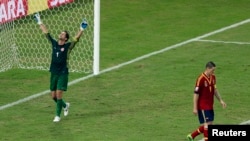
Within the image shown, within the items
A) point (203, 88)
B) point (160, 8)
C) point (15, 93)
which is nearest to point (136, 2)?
point (160, 8)

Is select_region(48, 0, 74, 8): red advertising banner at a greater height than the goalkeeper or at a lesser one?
greater

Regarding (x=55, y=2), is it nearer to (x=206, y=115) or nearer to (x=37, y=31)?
(x=37, y=31)

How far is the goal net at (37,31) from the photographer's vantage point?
25469 mm

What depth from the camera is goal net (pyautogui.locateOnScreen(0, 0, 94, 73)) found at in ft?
83.6

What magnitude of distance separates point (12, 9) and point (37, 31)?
2380mm

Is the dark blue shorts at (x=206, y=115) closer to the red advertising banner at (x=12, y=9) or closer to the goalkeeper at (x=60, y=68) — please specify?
the goalkeeper at (x=60, y=68)

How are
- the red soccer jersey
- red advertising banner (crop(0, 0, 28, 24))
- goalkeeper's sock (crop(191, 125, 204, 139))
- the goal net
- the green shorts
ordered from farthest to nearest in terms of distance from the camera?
the goal net → red advertising banner (crop(0, 0, 28, 24)) → the green shorts → goalkeeper's sock (crop(191, 125, 204, 139)) → the red soccer jersey

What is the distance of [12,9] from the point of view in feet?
84.0

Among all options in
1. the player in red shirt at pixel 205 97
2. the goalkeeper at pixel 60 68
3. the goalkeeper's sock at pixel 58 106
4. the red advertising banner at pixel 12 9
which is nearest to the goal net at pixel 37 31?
the red advertising banner at pixel 12 9

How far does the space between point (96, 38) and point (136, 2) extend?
8727mm

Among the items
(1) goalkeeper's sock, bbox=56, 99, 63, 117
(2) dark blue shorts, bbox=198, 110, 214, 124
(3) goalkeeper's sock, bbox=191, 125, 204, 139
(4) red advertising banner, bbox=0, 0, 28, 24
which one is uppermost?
(4) red advertising banner, bbox=0, 0, 28, 24

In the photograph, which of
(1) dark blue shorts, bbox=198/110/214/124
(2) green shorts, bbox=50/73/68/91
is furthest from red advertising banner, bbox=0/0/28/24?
(1) dark blue shorts, bbox=198/110/214/124

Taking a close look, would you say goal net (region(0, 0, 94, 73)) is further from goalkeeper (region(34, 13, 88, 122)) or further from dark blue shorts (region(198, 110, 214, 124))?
dark blue shorts (region(198, 110, 214, 124))

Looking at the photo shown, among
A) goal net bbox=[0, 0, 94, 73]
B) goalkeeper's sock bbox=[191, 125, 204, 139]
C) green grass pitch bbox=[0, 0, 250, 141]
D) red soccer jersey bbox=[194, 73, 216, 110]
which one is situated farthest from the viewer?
goal net bbox=[0, 0, 94, 73]
